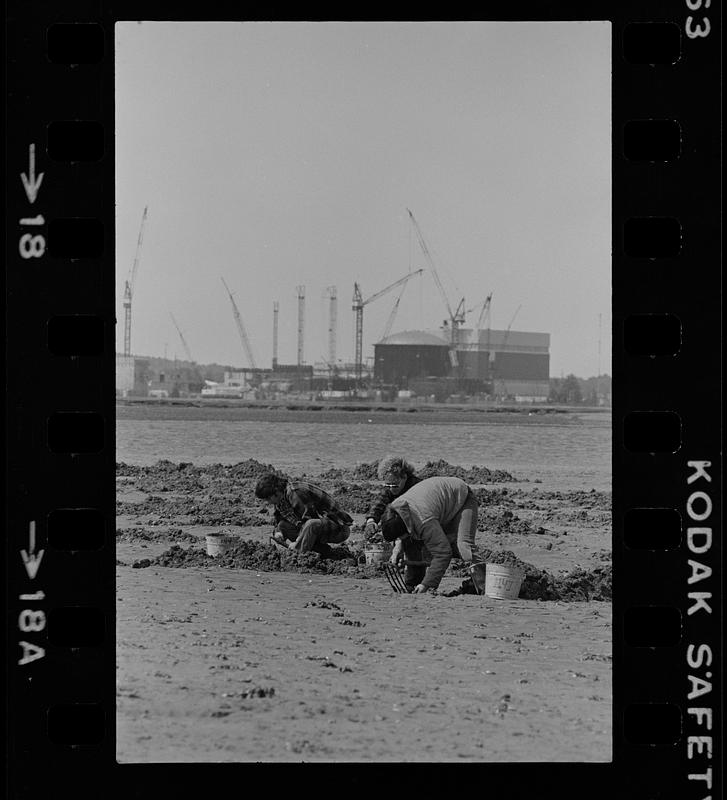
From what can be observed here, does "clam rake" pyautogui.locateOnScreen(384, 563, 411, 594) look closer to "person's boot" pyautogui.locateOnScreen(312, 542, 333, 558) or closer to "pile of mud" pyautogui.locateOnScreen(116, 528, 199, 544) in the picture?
"person's boot" pyautogui.locateOnScreen(312, 542, 333, 558)

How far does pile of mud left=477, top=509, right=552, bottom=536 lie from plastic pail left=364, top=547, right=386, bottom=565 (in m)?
0.92

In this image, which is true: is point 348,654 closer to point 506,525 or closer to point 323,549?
point 323,549

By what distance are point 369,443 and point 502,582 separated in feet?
6.31

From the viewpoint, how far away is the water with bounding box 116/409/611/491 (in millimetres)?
9922
